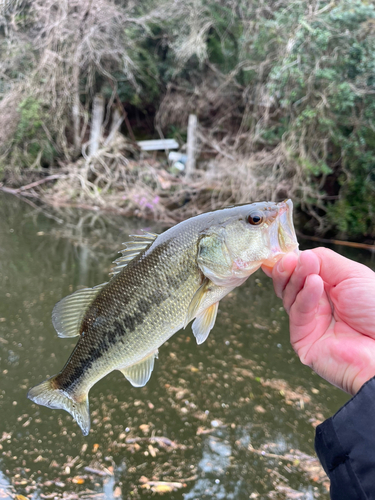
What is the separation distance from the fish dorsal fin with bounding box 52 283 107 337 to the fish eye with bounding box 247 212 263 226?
821 millimetres

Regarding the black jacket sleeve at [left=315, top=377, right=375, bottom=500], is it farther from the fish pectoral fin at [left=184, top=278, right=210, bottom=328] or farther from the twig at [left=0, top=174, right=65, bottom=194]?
the twig at [left=0, top=174, right=65, bottom=194]

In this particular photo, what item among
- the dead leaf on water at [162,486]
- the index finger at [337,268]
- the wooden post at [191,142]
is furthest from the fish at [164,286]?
the wooden post at [191,142]

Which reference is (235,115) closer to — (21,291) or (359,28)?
(359,28)

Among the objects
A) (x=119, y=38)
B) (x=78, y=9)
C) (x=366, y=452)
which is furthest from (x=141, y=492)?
(x=119, y=38)

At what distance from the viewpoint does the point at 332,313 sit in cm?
195

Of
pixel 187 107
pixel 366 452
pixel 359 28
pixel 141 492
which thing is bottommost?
pixel 141 492

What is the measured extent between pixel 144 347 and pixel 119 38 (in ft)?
37.4

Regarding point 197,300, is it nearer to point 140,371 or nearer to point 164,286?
point 164,286

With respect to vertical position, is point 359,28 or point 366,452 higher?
point 359,28

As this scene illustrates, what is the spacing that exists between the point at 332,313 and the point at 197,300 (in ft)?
2.72

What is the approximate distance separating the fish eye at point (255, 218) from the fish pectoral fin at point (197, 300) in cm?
35

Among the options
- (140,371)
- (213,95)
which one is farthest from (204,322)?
(213,95)

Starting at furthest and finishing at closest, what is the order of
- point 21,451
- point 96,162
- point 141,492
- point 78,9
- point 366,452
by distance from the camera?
point 96,162 < point 78,9 < point 21,451 < point 141,492 < point 366,452

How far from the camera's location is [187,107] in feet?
41.7
